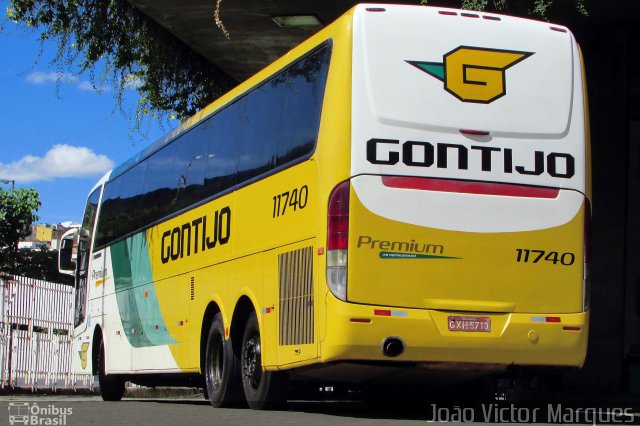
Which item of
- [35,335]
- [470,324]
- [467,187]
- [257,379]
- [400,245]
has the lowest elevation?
[257,379]

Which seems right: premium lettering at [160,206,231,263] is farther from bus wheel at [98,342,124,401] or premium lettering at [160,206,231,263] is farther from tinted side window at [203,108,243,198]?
bus wheel at [98,342,124,401]

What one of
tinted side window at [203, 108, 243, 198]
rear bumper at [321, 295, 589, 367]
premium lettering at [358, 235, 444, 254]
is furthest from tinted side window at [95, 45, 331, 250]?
rear bumper at [321, 295, 589, 367]

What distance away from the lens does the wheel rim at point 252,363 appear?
11609mm

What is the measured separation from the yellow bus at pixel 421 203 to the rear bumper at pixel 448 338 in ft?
0.04

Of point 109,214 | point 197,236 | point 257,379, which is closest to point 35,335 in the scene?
point 109,214

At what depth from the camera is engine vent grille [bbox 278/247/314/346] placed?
10133 mm

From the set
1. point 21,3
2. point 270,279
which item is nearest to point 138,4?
point 21,3

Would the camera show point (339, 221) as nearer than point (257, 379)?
Yes

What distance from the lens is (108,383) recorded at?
1858cm

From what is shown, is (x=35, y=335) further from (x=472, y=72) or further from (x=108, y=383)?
(x=472, y=72)

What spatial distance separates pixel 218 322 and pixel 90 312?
295 inches

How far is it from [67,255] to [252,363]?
10.4 meters

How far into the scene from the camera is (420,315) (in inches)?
386

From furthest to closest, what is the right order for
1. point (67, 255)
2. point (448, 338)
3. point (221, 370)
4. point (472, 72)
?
1. point (67, 255)
2. point (221, 370)
3. point (472, 72)
4. point (448, 338)
